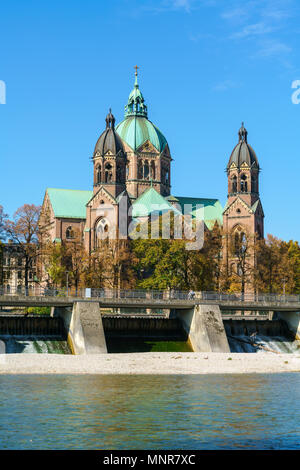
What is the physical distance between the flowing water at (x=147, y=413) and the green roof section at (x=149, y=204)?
71289mm

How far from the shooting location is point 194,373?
47.5 meters

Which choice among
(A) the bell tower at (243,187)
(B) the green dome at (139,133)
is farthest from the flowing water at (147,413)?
(B) the green dome at (139,133)

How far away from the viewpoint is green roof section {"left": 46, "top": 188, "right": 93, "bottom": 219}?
121m

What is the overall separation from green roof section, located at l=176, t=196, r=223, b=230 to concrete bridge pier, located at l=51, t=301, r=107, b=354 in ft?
235

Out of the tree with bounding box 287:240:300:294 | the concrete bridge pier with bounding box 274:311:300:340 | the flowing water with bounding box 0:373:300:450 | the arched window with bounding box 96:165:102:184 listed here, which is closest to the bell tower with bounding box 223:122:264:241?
the tree with bounding box 287:240:300:294

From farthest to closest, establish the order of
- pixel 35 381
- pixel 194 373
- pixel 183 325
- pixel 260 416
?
pixel 183 325
pixel 194 373
pixel 35 381
pixel 260 416

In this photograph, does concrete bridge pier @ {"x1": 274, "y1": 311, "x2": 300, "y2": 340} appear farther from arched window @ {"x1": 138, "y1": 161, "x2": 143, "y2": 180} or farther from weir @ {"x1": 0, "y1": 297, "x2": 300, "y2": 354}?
arched window @ {"x1": 138, "y1": 161, "x2": 143, "y2": 180}

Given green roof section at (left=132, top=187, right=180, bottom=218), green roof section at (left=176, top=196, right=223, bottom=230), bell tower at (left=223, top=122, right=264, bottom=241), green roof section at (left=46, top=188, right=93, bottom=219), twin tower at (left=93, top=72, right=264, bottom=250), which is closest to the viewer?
twin tower at (left=93, top=72, right=264, bottom=250)

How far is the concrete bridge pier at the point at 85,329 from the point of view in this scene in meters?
55.7

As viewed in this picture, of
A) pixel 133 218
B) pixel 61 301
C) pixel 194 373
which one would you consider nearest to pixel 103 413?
pixel 194 373

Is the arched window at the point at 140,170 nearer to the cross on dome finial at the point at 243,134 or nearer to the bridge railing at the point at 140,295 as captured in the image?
the cross on dome finial at the point at 243,134

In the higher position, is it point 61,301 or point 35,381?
point 61,301
